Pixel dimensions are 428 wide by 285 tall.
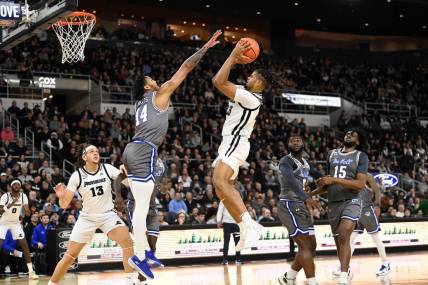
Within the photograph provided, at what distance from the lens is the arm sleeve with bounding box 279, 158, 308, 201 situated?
34.1 ft

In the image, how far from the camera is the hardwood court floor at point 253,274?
1293cm

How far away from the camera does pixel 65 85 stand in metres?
29.1

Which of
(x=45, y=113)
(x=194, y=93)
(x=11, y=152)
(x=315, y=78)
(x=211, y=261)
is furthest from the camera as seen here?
(x=315, y=78)

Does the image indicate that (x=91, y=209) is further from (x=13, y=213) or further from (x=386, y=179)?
(x=386, y=179)

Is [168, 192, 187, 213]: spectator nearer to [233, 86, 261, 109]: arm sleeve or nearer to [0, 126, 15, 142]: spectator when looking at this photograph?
[0, 126, 15, 142]: spectator

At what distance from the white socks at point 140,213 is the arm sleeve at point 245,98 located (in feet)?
4.94

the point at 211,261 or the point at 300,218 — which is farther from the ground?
the point at 300,218

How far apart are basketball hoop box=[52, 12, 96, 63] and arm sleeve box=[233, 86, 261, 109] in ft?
24.8

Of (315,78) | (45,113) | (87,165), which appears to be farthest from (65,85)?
(87,165)

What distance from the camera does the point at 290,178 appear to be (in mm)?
10492

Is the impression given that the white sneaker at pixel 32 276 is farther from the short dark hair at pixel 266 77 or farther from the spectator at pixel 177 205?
the short dark hair at pixel 266 77

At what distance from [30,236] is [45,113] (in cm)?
796

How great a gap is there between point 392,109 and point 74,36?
2552cm

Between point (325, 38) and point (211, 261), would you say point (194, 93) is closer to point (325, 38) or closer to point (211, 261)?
point (211, 261)
